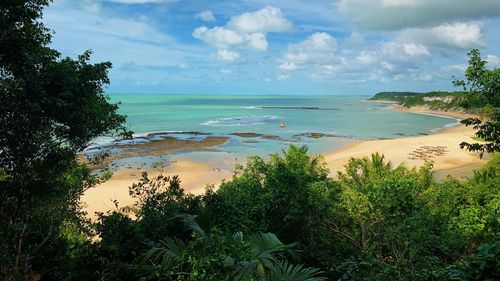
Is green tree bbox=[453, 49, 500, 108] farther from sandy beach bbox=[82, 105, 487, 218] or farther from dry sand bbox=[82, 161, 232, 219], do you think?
dry sand bbox=[82, 161, 232, 219]

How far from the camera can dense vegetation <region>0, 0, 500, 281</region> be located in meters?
5.68

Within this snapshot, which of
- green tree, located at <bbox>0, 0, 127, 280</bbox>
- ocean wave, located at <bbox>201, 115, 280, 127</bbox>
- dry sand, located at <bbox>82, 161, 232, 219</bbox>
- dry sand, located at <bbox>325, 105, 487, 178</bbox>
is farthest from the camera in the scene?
ocean wave, located at <bbox>201, 115, 280, 127</bbox>

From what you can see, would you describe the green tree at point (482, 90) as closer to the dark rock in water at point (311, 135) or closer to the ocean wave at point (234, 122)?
the dark rock in water at point (311, 135)

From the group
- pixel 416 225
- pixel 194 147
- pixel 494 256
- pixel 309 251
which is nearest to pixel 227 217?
pixel 309 251

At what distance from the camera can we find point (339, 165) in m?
38.0

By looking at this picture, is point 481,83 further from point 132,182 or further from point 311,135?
point 311,135

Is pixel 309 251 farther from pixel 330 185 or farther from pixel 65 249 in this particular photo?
pixel 65 249

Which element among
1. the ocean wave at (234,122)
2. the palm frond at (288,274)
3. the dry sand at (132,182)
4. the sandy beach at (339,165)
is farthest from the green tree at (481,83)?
the ocean wave at (234,122)

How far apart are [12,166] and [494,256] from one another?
8.66m

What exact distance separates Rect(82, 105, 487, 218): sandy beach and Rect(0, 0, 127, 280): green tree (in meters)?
16.0

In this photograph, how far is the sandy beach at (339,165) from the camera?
28377mm

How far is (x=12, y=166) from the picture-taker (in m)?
7.80

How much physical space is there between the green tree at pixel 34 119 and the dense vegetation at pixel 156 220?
23 millimetres

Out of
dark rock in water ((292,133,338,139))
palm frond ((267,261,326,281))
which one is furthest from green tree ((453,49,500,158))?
dark rock in water ((292,133,338,139))
